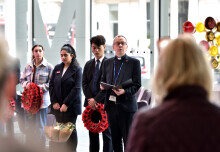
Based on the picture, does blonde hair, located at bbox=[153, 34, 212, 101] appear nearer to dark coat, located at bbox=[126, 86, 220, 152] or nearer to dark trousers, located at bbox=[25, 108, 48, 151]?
dark coat, located at bbox=[126, 86, 220, 152]

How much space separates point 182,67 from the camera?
4.86ft

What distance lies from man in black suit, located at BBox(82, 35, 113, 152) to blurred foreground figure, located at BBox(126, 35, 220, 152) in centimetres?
312

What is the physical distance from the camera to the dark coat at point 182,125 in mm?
1430

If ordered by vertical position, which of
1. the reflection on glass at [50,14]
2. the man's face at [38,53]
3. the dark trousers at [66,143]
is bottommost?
the dark trousers at [66,143]

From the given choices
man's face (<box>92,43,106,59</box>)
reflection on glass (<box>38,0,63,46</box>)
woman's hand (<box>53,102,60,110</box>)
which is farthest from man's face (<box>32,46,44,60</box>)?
reflection on glass (<box>38,0,63,46</box>)

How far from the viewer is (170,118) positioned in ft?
4.78

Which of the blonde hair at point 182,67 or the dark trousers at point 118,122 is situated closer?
the blonde hair at point 182,67

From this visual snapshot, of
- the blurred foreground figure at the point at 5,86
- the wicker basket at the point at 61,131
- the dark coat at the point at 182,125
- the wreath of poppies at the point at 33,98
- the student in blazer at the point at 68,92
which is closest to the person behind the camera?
the blurred foreground figure at the point at 5,86

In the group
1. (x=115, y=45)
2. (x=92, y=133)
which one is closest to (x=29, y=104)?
(x=92, y=133)

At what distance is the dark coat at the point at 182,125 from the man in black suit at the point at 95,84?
3141mm

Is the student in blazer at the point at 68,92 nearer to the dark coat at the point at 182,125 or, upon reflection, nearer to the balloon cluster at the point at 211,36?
the balloon cluster at the point at 211,36

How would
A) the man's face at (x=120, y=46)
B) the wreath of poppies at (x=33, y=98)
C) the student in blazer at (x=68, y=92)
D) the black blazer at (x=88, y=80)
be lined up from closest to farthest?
the man's face at (x=120, y=46)
the black blazer at (x=88, y=80)
the student in blazer at (x=68, y=92)
the wreath of poppies at (x=33, y=98)

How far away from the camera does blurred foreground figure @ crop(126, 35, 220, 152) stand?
1433 millimetres

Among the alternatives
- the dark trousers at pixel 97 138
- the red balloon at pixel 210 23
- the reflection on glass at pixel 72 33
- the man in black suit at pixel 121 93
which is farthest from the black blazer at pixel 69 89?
the reflection on glass at pixel 72 33
